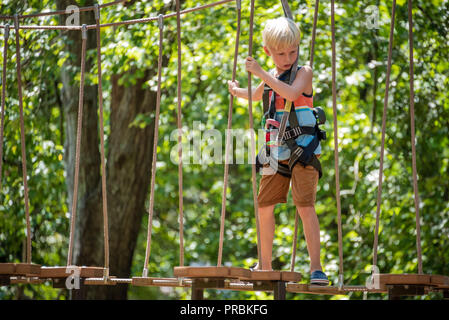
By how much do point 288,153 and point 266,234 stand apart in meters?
0.38

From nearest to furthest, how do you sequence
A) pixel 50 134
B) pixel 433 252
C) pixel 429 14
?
pixel 433 252 → pixel 429 14 → pixel 50 134

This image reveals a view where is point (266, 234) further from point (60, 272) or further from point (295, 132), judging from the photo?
point (60, 272)

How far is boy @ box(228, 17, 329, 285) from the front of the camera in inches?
121

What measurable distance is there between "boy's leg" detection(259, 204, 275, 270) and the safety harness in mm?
191

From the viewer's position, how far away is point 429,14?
7039 mm

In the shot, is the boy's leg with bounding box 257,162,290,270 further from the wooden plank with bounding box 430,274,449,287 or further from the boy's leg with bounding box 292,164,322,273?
the wooden plank with bounding box 430,274,449,287
